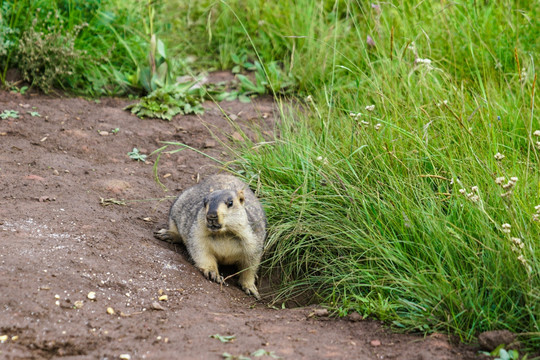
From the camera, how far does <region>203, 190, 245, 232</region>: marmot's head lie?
4086 millimetres

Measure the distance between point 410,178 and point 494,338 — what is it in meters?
1.27

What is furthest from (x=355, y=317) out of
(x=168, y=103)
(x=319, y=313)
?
(x=168, y=103)

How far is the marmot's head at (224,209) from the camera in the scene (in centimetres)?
409

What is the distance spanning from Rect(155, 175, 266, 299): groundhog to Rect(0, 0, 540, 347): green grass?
18 centimetres

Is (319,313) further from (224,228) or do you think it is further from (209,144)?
(209,144)

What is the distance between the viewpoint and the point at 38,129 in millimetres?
5887

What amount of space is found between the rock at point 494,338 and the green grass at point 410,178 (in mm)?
89

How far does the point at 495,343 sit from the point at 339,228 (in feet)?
4.20

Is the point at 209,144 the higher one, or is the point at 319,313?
the point at 209,144

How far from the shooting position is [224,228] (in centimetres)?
419

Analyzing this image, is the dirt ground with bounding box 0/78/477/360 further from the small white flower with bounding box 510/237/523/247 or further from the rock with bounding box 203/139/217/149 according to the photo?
the small white flower with bounding box 510/237/523/247

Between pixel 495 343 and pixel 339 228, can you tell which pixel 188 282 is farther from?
pixel 495 343

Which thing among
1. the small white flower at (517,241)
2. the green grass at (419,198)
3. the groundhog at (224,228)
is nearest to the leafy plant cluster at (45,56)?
the green grass at (419,198)

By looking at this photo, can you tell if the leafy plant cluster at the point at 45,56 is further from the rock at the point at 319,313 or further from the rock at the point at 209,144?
the rock at the point at 319,313
